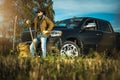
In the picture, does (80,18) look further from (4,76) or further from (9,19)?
(9,19)

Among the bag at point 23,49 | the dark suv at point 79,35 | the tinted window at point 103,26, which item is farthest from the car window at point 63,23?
the bag at point 23,49

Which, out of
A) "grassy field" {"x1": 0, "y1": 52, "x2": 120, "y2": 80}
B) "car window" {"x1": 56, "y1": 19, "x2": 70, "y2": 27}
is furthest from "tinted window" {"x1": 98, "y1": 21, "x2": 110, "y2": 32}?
"grassy field" {"x1": 0, "y1": 52, "x2": 120, "y2": 80}

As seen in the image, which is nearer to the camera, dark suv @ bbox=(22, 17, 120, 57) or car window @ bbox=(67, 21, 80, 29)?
dark suv @ bbox=(22, 17, 120, 57)

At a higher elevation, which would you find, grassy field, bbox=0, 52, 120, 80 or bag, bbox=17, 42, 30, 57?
bag, bbox=17, 42, 30, 57

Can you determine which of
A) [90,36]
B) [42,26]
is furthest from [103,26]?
[42,26]

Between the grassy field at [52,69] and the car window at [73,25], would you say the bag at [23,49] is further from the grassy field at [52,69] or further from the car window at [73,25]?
the grassy field at [52,69]

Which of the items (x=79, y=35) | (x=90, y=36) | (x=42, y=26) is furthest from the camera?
(x=90, y=36)

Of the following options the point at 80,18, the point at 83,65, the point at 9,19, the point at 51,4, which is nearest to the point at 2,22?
the point at 9,19

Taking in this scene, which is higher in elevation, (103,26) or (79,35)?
(103,26)

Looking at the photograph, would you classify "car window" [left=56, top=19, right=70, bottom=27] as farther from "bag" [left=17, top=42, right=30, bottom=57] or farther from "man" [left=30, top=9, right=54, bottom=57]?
"bag" [left=17, top=42, right=30, bottom=57]

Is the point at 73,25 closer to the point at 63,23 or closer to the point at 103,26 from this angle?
the point at 63,23

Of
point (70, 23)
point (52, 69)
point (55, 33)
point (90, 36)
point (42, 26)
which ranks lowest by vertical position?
point (52, 69)

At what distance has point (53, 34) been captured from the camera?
1365 centimetres

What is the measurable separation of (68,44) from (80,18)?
161cm
